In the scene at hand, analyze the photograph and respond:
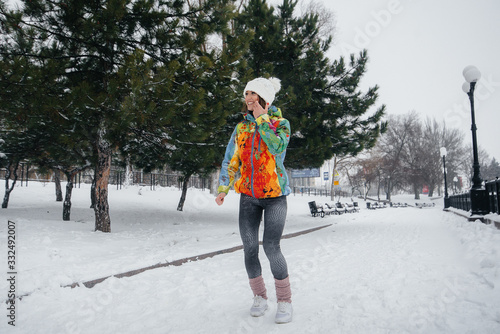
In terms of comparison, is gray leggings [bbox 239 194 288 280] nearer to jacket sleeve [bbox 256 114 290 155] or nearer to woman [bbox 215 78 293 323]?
woman [bbox 215 78 293 323]

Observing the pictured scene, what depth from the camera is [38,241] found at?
491 centimetres

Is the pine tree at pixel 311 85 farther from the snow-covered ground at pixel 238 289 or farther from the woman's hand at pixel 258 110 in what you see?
the woman's hand at pixel 258 110

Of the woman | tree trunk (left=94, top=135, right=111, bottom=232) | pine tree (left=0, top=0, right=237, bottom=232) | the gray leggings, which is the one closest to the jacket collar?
the woman

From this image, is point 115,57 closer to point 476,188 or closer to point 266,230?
point 266,230

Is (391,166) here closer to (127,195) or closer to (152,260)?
(127,195)

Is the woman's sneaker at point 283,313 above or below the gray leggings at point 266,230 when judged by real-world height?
below

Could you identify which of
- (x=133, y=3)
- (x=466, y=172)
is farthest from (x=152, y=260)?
(x=466, y=172)

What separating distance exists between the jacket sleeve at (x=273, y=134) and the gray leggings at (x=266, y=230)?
0.41 metres

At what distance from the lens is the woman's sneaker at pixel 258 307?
93.7 inches

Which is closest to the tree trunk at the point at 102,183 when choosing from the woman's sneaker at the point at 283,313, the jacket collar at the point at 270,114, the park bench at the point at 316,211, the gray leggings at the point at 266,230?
the jacket collar at the point at 270,114

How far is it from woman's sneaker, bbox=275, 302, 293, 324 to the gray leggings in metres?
0.20

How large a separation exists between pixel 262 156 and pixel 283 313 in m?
1.22

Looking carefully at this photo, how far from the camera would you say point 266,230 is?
2.35 meters

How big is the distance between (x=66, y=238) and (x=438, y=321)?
5871mm
